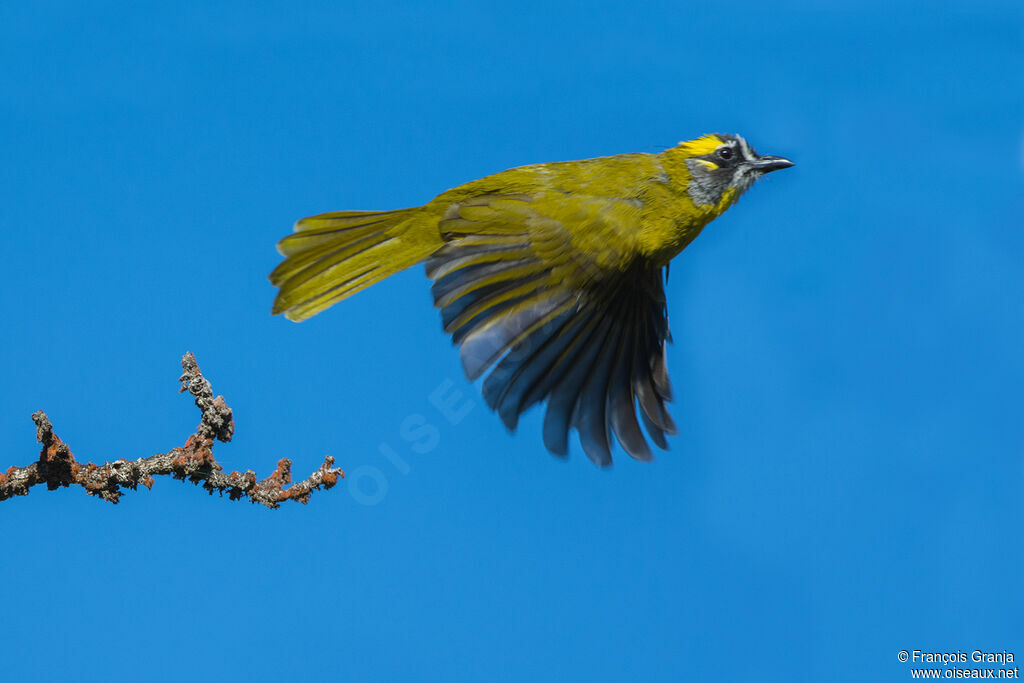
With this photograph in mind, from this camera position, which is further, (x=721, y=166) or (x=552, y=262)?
(x=721, y=166)

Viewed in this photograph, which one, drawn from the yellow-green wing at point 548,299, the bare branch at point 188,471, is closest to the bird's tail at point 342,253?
the yellow-green wing at point 548,299

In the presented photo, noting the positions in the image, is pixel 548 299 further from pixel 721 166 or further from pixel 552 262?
pixel 721 166

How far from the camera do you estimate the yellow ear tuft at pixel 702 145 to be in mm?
4141

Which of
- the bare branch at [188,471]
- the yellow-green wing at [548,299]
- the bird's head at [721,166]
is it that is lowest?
the bare branch at [188,471]

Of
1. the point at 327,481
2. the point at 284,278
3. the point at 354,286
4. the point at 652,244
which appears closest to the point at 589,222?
the point at 652,244

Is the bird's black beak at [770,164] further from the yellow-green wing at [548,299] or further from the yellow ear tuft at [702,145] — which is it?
the yellow-green wing at [548,299]

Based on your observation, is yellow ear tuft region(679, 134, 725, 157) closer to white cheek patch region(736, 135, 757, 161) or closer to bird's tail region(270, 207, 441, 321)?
white cheek patch region(736, 135, 757, 161)

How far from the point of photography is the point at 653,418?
4410mm

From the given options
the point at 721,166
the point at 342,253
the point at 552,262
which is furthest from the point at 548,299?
the point at 721,166

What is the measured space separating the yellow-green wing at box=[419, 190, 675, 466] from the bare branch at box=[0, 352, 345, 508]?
51.4 inches

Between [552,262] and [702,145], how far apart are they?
3.23ft

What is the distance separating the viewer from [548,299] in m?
3.82

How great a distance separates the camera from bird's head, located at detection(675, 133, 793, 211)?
4.06 m

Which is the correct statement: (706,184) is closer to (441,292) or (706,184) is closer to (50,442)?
(441,292)
